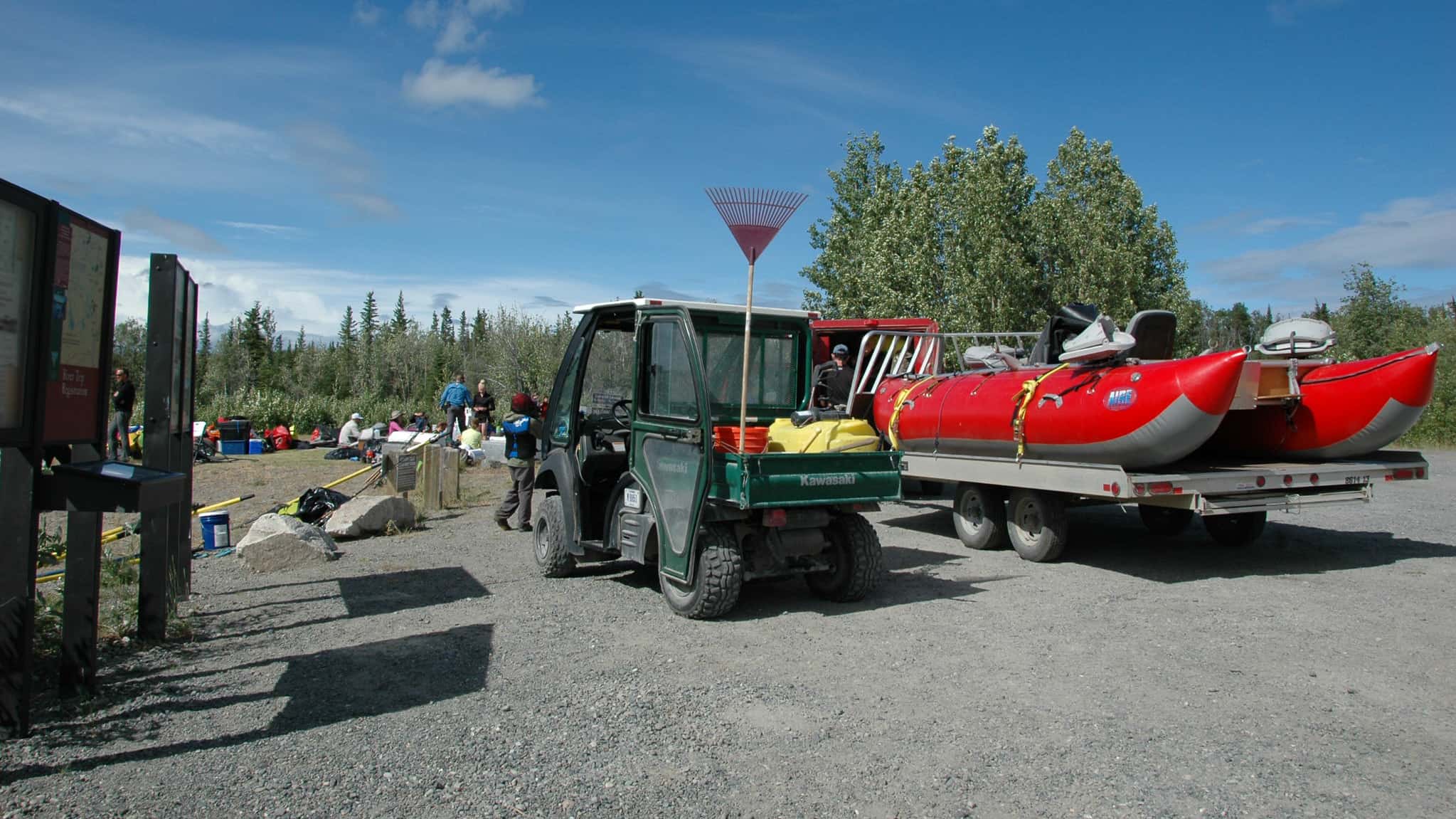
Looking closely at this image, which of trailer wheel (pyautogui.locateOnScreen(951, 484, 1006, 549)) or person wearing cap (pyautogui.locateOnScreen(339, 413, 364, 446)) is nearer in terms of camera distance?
trailer wheel (pyautogui.locateOnScreen(951, 484, 1006, 549))

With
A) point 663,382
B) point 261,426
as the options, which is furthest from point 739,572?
point 261,426

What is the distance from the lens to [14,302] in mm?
4250

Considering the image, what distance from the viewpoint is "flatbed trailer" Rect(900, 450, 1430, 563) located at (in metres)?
7.73

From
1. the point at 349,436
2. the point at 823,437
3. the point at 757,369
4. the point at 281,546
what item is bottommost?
the point at 281,546

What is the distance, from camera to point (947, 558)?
9.42m

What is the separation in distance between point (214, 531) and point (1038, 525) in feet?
26.5

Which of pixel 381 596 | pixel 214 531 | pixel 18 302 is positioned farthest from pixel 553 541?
pixel 18 302

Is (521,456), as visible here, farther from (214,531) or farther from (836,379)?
(836,379)

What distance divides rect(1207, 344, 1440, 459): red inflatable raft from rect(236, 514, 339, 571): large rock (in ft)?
28.3

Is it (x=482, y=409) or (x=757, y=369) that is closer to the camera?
(x=757, y=369)

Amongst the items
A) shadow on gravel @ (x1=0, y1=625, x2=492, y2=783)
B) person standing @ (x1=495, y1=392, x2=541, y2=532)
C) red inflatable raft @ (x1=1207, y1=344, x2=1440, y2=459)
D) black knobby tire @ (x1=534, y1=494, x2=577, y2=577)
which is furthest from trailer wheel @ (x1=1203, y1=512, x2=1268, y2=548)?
shadow on gravel @ (x1=0, y1=625, x2=492, y2=783)

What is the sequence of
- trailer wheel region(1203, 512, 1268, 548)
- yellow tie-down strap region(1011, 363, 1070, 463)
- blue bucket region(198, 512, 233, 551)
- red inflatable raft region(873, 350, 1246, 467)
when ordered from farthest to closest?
1. trailer wheel region(1203, 512, 1268, 548)
2. blue bucket region(198, 512, 233, 551)
3. yellow tie-down strap region(1011, 363, 1070, 463)
4. red inflatable raft region(873, 350, 1246, 467)

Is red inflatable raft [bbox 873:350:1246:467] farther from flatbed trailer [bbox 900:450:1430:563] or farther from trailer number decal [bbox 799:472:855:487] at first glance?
trailer number decal [bbox 799:472:855:487]

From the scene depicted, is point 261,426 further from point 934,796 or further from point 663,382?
point 934,796
